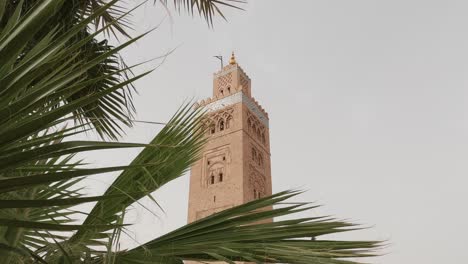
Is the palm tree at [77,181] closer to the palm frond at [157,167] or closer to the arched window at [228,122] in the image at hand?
the palm frond at [157,167]

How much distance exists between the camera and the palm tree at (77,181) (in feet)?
1.28

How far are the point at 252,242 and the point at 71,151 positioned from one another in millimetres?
397

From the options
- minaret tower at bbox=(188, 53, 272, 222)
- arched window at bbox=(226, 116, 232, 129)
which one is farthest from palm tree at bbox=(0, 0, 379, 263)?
arched window at bbox=(226, 116, 232, 129)

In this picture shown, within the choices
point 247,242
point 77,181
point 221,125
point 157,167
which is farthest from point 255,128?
point 247,242

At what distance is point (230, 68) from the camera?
1597 centimetres

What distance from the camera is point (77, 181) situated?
40.5 inches

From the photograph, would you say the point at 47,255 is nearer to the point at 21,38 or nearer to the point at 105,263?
the point at 105,263

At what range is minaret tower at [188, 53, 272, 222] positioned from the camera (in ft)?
44.3

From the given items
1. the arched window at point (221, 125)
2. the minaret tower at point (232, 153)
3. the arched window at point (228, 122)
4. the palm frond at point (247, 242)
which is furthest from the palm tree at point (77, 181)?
the arched window at point (221, 125)

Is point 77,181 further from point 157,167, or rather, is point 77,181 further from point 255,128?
point 255,128

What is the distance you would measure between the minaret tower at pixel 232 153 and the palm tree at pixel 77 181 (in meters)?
11.9

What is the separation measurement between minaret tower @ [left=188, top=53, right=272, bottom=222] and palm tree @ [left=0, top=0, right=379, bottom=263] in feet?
39.1

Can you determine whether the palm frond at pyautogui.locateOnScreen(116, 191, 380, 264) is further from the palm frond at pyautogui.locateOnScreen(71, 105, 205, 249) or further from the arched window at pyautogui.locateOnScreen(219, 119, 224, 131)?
the arched window at pyautogui.locateOnScreen(219, 119, 224, 131)

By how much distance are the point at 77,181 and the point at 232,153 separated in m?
13.1
